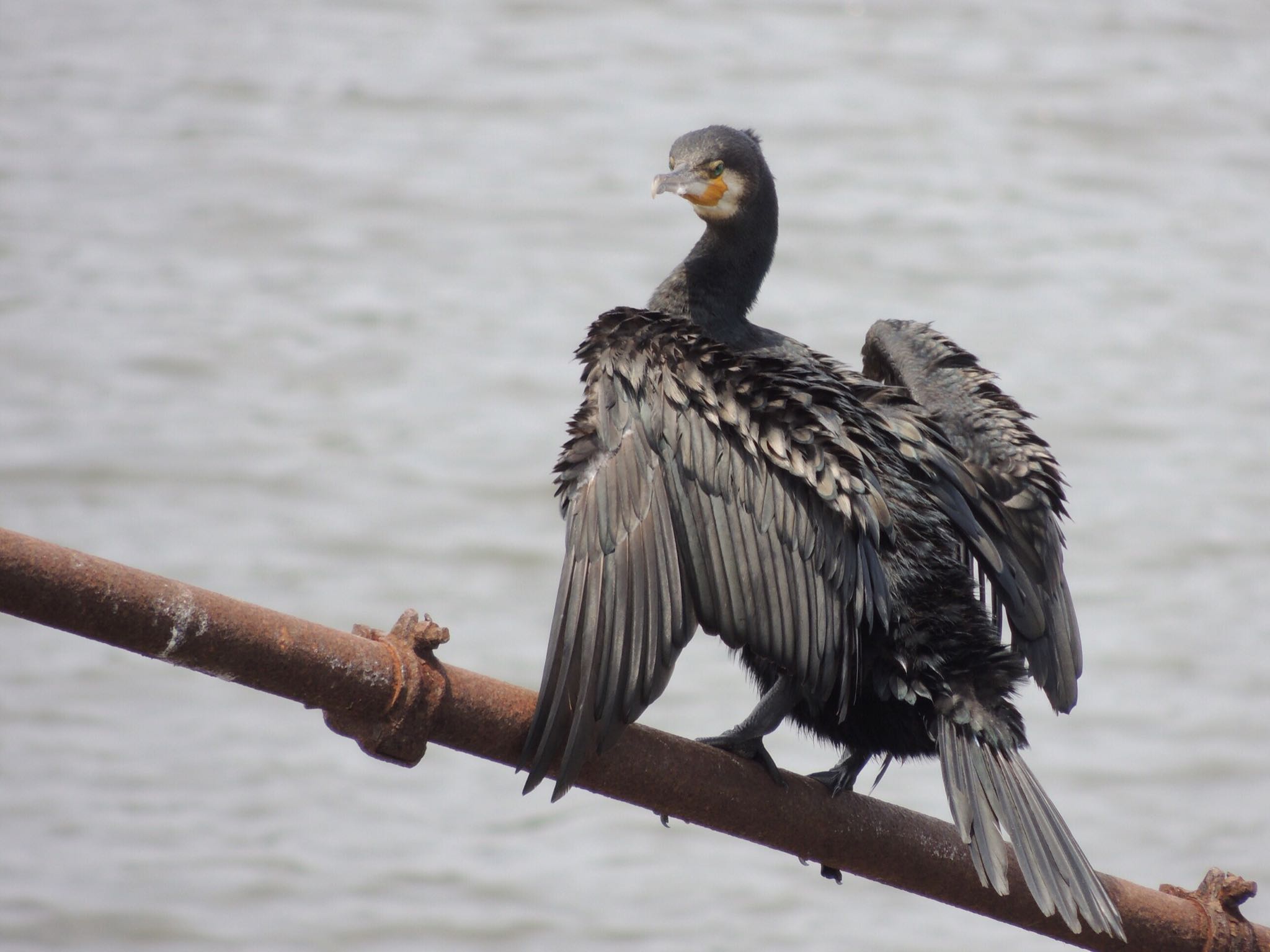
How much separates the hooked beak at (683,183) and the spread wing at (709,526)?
2.17 feet

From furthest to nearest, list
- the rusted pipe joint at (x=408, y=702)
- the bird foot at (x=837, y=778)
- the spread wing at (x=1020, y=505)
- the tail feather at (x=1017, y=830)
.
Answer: the spread wing at (x=1020, y=505) → the bird foot at (x=837, y=778) → the tail feather at (x=1017, y=830) → the rusted pipe joint at (x=408, y=702)

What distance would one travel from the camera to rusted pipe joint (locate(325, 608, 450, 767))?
2740 millimetres

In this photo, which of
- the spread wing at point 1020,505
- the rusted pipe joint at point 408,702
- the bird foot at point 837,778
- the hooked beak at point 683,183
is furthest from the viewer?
the hooked beak at point 683,183

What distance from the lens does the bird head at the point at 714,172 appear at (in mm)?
4004

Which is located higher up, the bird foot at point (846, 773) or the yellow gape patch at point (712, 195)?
the yellow gape patch at point (712, 195)

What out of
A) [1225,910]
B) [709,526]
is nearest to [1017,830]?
[1225,910]

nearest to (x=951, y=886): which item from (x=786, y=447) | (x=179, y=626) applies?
(x=786, y=447)

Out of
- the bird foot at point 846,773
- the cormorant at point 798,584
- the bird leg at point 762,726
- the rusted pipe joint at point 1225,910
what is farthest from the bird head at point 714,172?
the rusted pipe joint at point 1225,910

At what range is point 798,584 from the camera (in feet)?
10.6

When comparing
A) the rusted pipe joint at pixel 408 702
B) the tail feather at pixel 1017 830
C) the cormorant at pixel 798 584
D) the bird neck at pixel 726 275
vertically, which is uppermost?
the bird neck at pixel 726 275

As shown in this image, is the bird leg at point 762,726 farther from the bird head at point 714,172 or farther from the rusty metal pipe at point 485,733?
the bird head at point 714,172

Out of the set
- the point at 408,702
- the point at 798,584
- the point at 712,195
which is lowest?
the point at 408,702

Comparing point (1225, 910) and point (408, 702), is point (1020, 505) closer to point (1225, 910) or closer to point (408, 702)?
point (1225, 910)

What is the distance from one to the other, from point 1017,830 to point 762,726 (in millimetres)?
550
